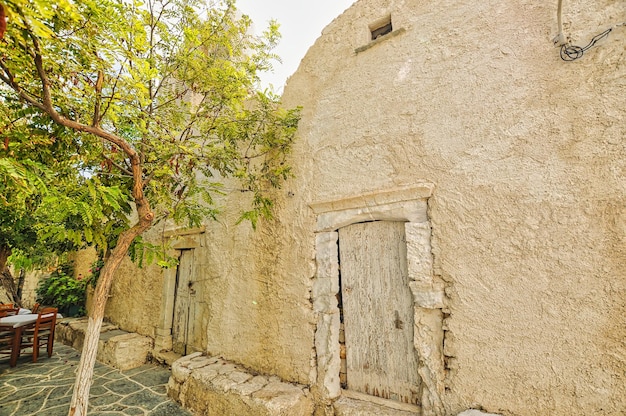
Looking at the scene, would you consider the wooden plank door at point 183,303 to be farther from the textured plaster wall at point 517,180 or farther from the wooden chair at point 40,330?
the textured plaster wall at point 517,180

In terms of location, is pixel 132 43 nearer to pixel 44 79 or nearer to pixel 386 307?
pixel 44 79

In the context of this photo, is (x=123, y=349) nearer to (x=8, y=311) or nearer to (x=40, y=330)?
(x=40, y=330)

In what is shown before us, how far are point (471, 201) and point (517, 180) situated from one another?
356 mm

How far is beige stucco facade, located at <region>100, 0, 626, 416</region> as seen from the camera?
6.53ft

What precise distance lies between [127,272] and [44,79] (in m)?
5.13

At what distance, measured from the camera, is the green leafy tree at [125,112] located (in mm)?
2004

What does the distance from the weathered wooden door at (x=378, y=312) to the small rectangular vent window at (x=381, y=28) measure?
226 cm

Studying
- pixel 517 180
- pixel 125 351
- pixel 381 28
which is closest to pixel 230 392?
pixel 125 351

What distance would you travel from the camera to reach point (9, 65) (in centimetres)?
184

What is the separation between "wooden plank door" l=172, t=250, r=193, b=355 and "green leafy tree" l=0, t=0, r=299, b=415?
6.12 ft

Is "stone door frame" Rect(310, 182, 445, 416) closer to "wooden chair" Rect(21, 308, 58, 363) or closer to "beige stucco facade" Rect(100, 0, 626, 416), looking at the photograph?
"beige stucco facade" Rect(100, 0, 626, 416)

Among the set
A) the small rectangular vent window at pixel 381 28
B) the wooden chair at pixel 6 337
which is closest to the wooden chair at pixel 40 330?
the wooden chair at pixel 6 337

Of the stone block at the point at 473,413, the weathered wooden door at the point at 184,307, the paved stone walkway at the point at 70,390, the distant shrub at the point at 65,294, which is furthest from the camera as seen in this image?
the distant shrub at the point at 65,294

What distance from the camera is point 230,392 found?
2.93 m
